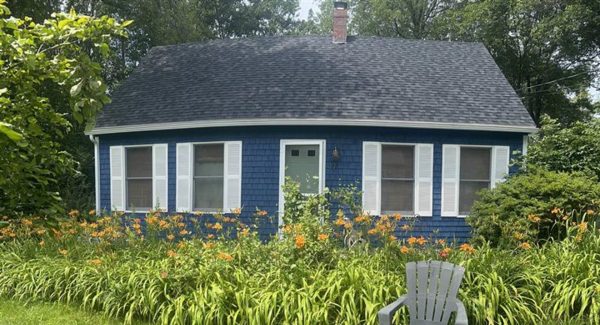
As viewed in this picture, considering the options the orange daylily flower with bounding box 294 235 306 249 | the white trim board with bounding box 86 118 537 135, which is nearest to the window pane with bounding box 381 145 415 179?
the white trim board with bounding box 86 118 537 135

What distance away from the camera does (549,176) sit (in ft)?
24.1

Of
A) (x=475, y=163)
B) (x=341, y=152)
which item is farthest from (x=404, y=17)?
(x=341, y=152)

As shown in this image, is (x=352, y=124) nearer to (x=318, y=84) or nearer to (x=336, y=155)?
(x=336, y=155)

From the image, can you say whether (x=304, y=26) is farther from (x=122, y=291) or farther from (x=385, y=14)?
(x=122, y=291)

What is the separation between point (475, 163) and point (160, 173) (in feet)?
21.7

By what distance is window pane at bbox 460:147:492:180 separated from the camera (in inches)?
370

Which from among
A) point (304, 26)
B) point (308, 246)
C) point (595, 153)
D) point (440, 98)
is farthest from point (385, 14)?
point (308, 246)

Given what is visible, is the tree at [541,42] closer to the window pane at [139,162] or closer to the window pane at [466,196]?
the window pane at [466,196]

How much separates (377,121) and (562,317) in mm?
5432

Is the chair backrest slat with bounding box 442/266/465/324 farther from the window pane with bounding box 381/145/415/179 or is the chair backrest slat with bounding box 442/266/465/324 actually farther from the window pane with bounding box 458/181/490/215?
the window pane with bounding box 458/181/490/215

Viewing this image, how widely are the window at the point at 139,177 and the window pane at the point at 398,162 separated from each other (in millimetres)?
5184

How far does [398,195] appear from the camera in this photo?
9.31 metres

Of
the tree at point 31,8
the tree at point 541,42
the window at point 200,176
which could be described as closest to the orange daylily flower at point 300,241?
the window at point 200,176

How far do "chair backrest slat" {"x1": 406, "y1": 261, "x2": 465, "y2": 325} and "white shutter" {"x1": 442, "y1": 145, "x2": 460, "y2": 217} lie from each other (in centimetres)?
591
